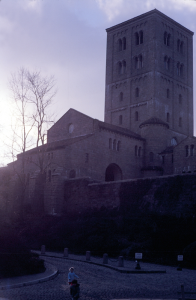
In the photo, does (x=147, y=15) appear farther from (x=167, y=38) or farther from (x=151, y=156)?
(x=151, y=156)

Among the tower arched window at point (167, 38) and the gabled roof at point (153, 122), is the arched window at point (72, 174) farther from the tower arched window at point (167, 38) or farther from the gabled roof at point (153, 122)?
the tower arched window at point (167, 38)

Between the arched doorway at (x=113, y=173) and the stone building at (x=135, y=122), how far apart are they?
122 millimetres

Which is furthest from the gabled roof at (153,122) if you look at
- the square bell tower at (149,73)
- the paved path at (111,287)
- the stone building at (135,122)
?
the paved path at (111,287)

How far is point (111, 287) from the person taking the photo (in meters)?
14.5

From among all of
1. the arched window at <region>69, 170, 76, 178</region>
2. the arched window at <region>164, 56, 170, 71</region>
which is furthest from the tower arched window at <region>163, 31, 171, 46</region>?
the arched window at <region>69, 170, 76, 178</region>

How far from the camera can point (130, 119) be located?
55750 millimetres

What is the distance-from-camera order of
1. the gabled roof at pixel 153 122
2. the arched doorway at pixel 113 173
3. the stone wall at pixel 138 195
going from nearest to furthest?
the stone wall at pixel 138 195 < the arched doorway at pixel 113 173 < the gabled roof at pixel 153 122

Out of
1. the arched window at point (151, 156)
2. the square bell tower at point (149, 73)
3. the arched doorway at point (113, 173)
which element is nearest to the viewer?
the arched doorway at point (113, 173)

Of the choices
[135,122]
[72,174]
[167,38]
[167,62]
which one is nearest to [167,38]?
[167,38]

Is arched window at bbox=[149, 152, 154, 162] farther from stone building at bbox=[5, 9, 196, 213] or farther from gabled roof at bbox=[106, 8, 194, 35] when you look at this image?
gabled roof at bbox=[106, 8, 194, 35]

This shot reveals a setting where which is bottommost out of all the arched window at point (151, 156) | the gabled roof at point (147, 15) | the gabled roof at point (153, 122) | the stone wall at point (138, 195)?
the stone wall at point (138, 195)

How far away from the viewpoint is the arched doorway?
45.8 m

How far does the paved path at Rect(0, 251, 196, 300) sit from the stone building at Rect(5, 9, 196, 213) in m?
20.7

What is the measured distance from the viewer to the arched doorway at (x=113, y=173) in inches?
1801
